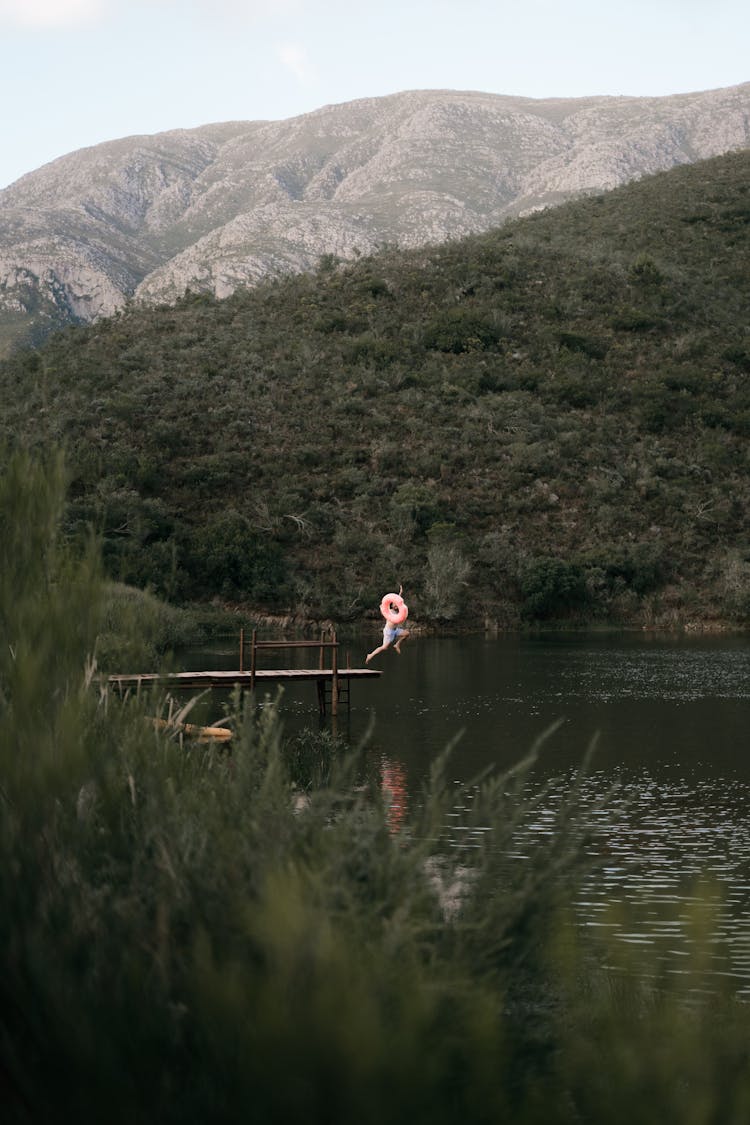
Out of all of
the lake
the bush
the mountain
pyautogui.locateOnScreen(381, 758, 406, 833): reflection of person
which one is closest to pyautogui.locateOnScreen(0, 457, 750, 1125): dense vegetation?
the lake

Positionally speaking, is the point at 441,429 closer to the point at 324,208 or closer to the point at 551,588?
the point at 551,588

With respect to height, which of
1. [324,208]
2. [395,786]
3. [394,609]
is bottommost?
[395,786]

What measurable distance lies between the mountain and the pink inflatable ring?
303ft

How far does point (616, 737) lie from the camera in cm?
2409

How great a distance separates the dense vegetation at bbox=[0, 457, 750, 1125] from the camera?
4.54 meters

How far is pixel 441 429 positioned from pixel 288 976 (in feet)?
180

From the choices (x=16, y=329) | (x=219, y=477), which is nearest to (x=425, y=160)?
(x=16, y=329)

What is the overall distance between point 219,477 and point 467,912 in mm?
48351

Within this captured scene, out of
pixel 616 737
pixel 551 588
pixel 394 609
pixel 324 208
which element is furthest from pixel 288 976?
pixel 324 208

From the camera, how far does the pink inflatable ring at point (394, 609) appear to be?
3120 cm

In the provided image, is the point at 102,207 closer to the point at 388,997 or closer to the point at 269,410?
the point at 269,410

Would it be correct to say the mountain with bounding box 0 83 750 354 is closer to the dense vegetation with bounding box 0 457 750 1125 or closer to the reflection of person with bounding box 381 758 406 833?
the reflection of person with bounding box 381 758 406 833

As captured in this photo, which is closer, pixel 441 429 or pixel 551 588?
pixel 551 588

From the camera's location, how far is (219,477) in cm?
5322
